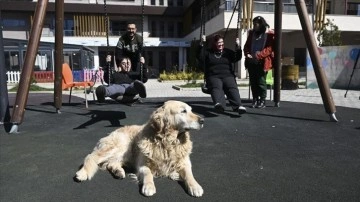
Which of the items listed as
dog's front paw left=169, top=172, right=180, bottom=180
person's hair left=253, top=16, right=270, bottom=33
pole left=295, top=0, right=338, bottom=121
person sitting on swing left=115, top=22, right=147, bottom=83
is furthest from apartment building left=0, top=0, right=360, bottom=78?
dog's front paw left=169, top=172, right=180, bottom=180

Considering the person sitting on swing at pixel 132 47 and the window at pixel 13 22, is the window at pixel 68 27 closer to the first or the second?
the window at pixel 13 22

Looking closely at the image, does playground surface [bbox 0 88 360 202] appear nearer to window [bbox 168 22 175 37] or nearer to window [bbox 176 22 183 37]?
window [bbox 168 22 175 37]

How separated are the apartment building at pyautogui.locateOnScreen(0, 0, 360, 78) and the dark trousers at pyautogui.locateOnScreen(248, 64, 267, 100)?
15.7m

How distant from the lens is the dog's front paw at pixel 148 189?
312 cm

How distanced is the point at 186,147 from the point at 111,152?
0.96 m

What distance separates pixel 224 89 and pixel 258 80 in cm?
147

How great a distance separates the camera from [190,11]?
37.5 m

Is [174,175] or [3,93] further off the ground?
[3,93]

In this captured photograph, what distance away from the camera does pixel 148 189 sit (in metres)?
3.15

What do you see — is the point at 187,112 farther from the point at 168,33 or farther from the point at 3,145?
the point at 168,33

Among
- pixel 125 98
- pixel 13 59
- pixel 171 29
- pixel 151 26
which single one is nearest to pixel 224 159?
pixel 125 98

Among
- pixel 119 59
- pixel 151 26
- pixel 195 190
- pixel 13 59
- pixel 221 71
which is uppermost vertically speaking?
pixel 151 26

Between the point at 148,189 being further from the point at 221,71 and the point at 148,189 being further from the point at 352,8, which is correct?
the point at 352,8

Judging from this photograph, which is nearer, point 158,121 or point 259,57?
point 158,121
